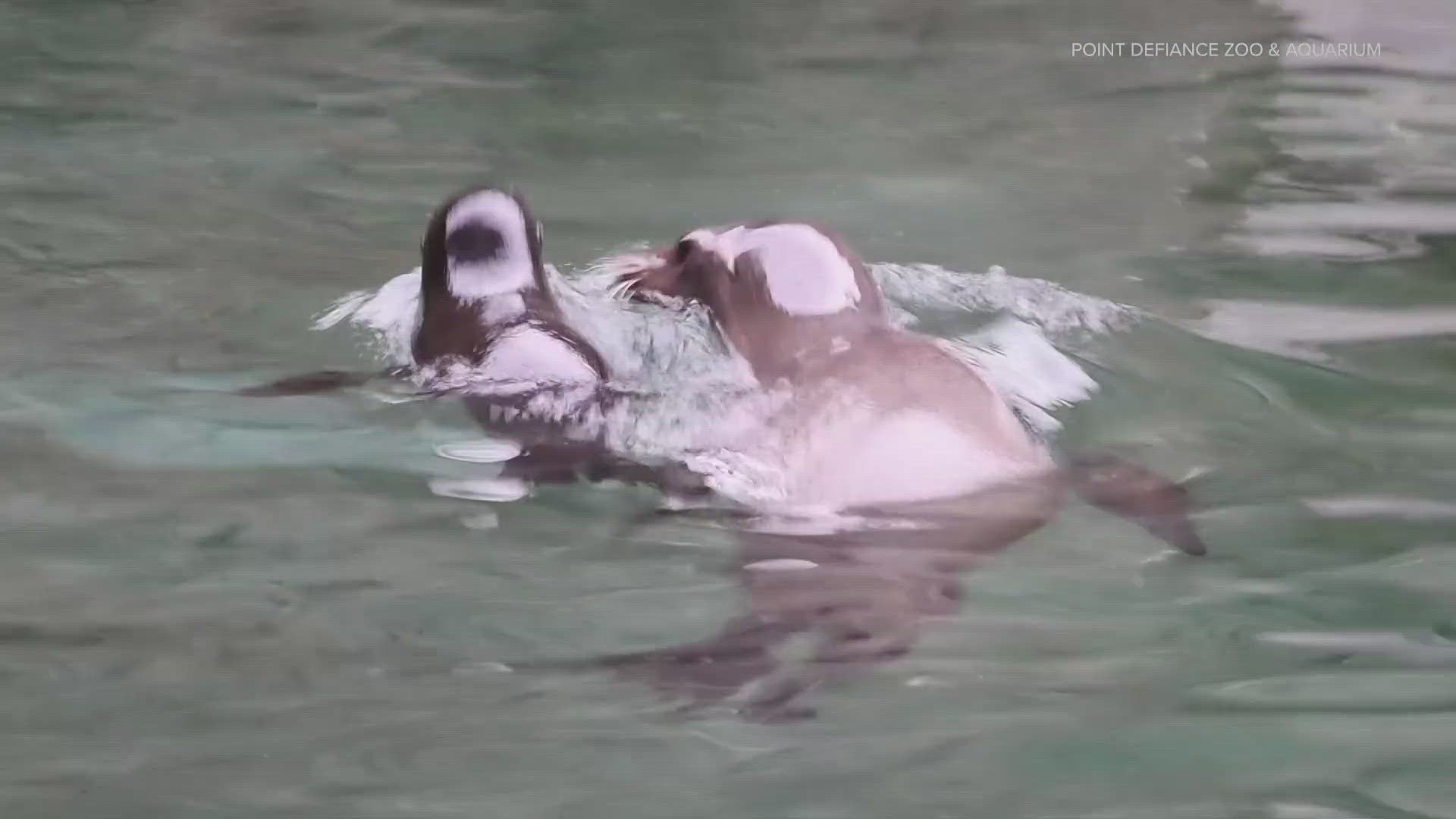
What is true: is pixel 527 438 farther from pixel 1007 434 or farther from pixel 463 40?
pixel 463 40

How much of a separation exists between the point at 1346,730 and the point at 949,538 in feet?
2.79

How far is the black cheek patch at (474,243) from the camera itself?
15.7 feet

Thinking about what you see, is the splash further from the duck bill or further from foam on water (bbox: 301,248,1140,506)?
the duck bill

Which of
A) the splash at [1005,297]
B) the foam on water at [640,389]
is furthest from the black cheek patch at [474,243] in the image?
the splash at [1005,297]

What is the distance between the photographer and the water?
2697mm

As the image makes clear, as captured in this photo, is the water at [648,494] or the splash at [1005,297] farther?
the splash at [1005,297]

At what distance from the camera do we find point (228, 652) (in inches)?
120

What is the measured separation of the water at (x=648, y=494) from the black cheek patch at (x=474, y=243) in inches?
16.2

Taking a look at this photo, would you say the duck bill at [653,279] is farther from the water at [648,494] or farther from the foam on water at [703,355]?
the water at [648,494]

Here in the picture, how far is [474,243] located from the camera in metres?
4.80

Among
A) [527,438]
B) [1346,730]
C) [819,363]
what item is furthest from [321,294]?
[1346,730]

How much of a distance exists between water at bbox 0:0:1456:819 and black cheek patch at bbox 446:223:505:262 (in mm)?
411

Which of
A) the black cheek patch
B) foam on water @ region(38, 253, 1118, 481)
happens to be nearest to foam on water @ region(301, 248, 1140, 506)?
foam on water @ region(38, 253, 1118, 481)

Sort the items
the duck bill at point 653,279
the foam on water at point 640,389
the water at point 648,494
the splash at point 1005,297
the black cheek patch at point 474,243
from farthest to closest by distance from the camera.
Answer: the splash at point 1005,297
the duck bill at point 653,279
the black cheek patch at point 474,243
the foam on water at point 640,389
the water at point 648,494
